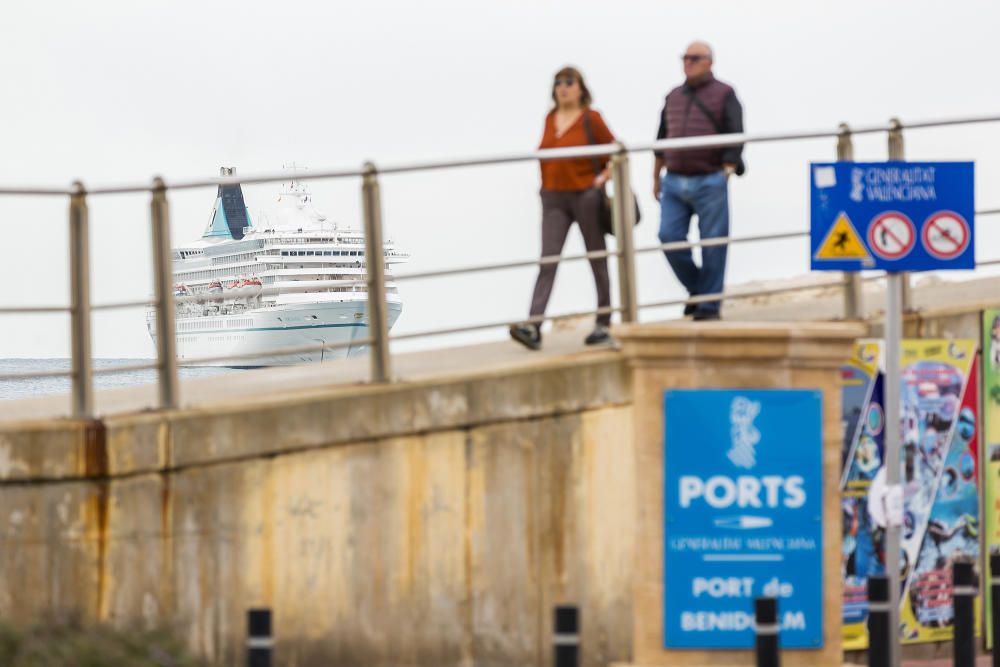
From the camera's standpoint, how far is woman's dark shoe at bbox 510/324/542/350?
35.7 ft

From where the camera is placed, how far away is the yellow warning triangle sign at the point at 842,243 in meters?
9.69

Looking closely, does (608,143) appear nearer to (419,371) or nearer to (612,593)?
(419,371)

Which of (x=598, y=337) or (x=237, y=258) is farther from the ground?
(x=237, y=258)

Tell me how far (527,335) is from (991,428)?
3273mm

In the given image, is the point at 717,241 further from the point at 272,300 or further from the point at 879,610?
the point at 272,300

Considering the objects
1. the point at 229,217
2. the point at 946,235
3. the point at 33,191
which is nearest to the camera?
the point at 33,191

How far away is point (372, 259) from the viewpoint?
9.70 meters

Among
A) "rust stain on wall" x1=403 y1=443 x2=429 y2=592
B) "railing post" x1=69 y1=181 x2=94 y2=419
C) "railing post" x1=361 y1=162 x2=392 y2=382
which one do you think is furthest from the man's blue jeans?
"railing post" x1=69 y1=181 x2=94 y2=419

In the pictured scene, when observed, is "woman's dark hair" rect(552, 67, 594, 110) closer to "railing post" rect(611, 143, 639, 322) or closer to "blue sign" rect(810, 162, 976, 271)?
"railing post" rect(611, 143, 639, 322)

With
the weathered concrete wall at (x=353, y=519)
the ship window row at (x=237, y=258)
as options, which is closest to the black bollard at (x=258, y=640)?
the weathered concrete wall at (x=353, y=519)

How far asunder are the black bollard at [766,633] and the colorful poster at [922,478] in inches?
108

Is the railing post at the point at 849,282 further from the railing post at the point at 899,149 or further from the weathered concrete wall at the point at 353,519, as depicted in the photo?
the weathered concrete wall at the point at 353,519

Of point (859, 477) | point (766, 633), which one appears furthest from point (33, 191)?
point (859, 477)

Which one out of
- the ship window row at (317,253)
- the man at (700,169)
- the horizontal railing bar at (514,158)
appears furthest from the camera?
the ship window row at (317,253)
